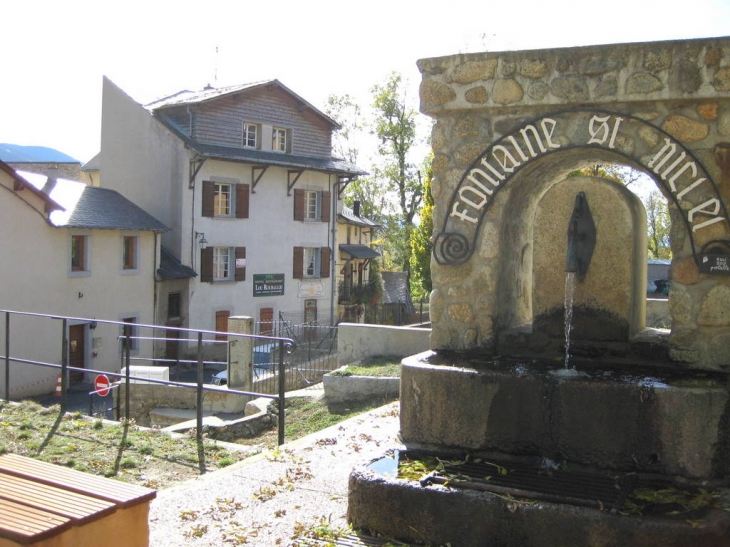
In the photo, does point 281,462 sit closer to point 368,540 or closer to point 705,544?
point 368,540

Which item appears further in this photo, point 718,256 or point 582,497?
point 718,256

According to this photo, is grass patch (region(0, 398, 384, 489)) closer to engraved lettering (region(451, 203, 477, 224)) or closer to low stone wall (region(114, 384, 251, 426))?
engraved lettering (region(451, 203, 477, 224))

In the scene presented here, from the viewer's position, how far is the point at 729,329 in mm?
4965

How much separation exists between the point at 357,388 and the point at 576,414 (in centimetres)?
637

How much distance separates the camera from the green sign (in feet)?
98.5

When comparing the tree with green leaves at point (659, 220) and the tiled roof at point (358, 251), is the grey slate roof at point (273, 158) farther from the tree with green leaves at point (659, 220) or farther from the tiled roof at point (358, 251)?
the tree with green leaves at point (659, 220)

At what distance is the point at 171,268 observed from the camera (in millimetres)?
26781

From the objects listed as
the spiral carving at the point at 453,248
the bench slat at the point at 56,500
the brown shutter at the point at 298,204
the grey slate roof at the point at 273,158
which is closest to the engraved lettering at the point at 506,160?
the spiral carving at the point at 453,248

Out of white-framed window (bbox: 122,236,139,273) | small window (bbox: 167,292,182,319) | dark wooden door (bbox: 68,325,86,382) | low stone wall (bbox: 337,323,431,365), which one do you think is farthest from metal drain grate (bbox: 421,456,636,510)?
small window (bbox: 167,292,182,319)

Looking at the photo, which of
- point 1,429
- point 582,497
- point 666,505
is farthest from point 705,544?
point 1,429

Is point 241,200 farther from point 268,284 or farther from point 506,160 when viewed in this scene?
point 506,160

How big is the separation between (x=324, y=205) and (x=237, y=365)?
18.7m

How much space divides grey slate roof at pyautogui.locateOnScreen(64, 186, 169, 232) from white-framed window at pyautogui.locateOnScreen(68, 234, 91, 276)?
551 millimetres

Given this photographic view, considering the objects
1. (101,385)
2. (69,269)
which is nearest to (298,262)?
(69,269)
